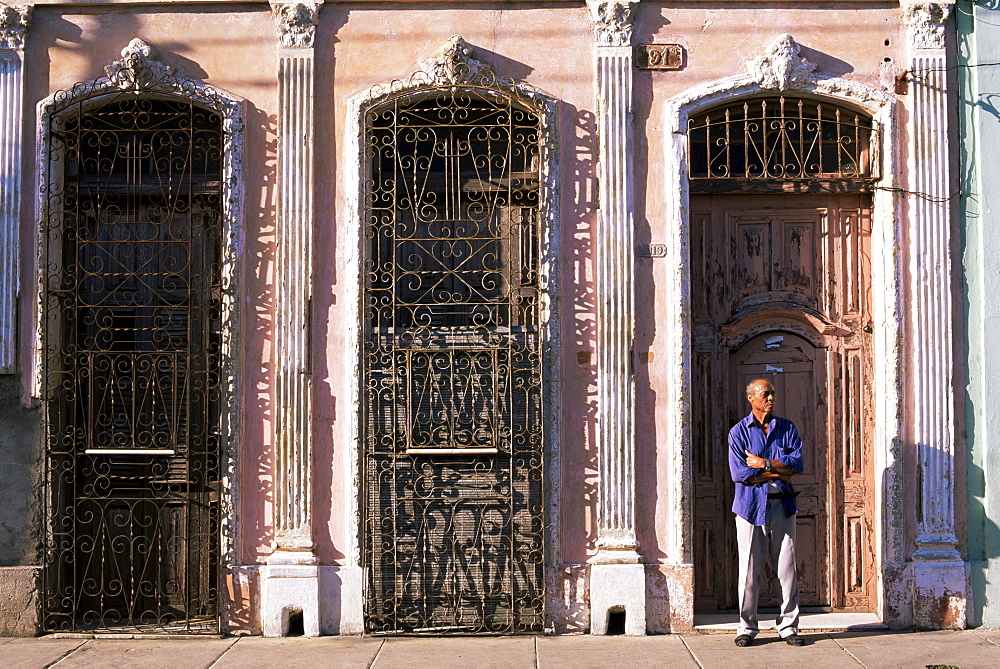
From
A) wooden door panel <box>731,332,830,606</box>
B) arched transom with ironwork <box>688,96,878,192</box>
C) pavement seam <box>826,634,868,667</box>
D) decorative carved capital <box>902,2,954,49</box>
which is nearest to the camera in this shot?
pavement seam <box>826,634,868,667</box>

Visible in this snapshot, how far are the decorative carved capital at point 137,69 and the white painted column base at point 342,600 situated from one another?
3.52 m

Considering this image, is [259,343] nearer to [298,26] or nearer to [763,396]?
[298,26]

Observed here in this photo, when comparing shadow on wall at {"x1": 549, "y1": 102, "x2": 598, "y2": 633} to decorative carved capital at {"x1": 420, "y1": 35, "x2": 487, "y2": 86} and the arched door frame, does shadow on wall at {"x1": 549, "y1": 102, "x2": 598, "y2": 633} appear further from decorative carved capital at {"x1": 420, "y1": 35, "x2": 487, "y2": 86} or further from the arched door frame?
decorative carved capital at {"x1": 420, "y1": 35, "x2": 487, "y2": 86}

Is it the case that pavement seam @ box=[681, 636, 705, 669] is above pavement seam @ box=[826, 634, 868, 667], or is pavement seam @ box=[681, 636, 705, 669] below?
below

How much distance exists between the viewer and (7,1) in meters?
7.63

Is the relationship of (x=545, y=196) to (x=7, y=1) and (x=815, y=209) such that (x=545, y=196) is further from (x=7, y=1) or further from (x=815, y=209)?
(x=7, y=1)

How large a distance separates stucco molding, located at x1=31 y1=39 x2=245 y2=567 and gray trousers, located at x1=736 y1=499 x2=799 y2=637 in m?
3.36

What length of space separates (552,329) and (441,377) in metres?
0.82

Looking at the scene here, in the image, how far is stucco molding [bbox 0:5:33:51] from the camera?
7.60 meters

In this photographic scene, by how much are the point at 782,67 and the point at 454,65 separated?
2214 mm

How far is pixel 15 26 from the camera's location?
761cm

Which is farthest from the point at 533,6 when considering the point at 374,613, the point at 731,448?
the point at 374,613

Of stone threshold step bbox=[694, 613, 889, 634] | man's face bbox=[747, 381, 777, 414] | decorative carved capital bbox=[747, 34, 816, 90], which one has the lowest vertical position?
stone threshold step bbox=[694, 613, 889, 634]

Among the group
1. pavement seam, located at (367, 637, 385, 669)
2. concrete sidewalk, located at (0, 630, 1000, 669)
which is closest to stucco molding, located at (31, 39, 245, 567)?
concrete sidewalk, located at (0, 630, 1000, 669)
